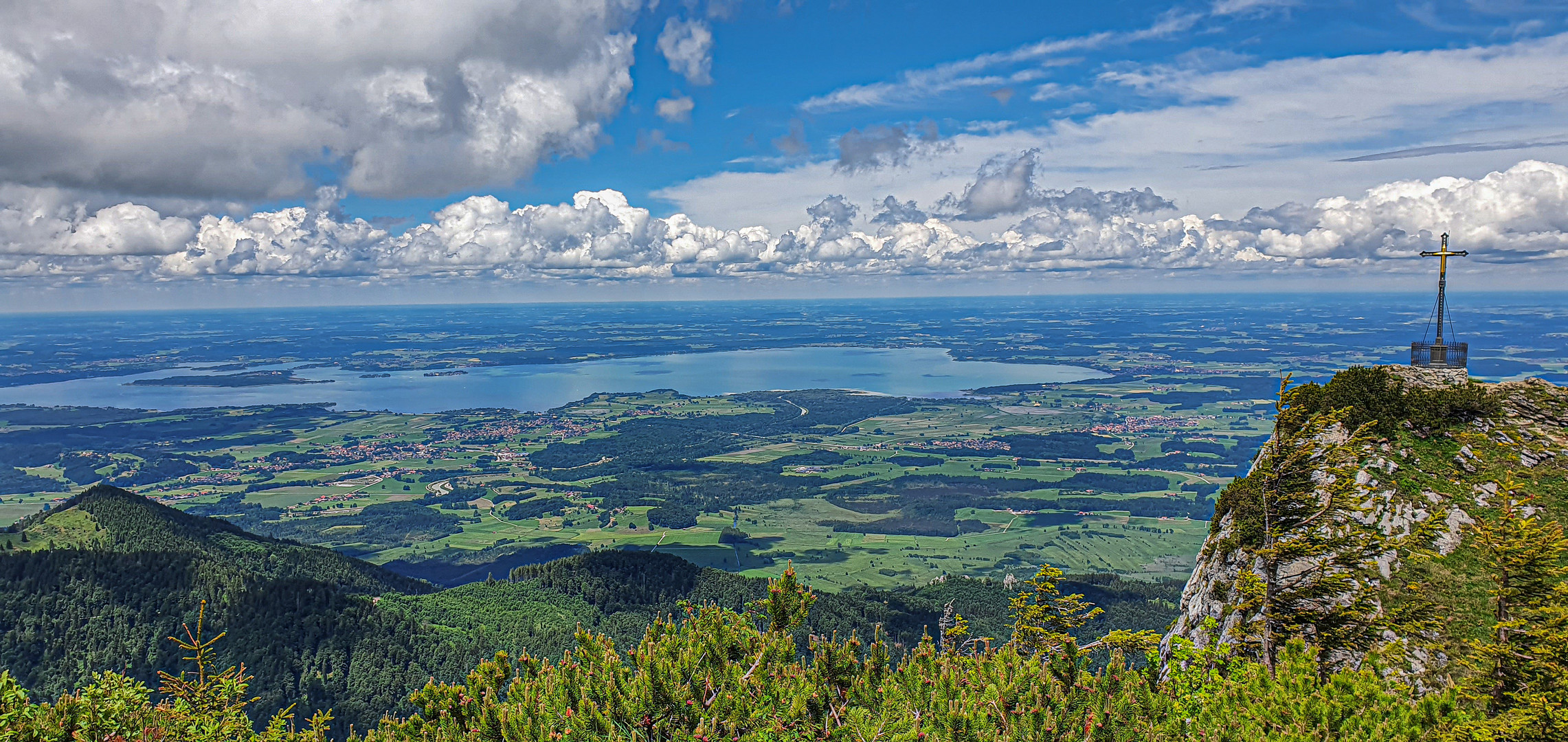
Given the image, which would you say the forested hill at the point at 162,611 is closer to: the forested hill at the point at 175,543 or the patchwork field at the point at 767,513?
the forested hill at the point at 175,543

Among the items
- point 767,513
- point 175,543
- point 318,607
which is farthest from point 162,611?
point 767,513

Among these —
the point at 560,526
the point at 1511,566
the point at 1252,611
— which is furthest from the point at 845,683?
the point at 560,526

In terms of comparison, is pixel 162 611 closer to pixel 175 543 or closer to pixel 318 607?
pixel 318 607

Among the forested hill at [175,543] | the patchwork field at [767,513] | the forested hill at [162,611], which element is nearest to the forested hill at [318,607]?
the forested hill at [162,611]

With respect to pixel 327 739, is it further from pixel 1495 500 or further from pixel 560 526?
pixel 560 526

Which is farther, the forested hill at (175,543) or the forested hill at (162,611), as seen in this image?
the forested hill at (175,543)

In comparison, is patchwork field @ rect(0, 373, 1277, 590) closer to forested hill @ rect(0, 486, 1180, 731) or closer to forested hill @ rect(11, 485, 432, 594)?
forested hill @ rect(0, 486, 1180, 731)

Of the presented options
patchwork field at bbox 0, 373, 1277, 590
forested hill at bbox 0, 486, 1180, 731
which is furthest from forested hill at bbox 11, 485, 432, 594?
patchwork field at bbox 0, 373, 1277, 590

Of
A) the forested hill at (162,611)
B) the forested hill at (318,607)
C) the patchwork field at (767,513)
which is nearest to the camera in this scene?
the forested hill at (162,611)
